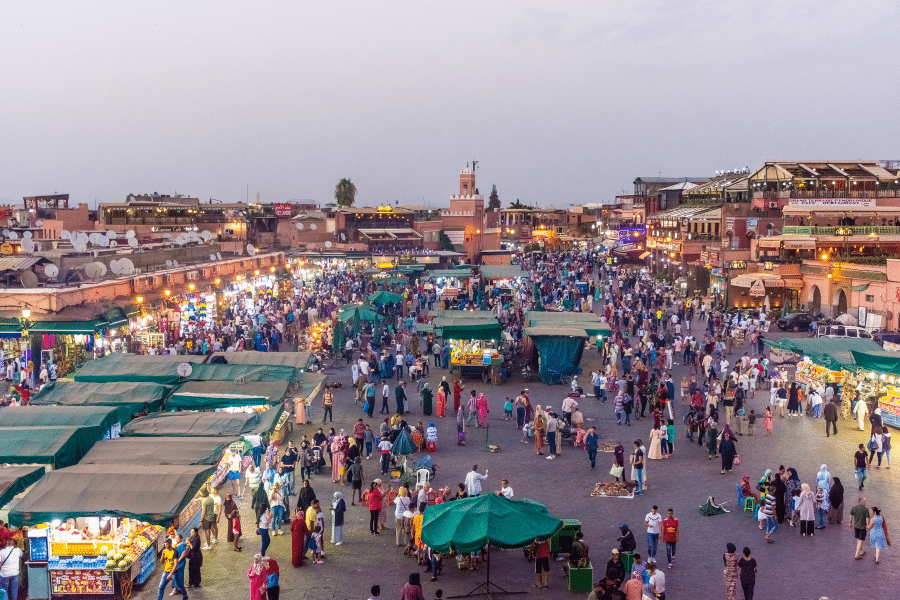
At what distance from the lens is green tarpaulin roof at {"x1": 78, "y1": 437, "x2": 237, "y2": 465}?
13.3 meters

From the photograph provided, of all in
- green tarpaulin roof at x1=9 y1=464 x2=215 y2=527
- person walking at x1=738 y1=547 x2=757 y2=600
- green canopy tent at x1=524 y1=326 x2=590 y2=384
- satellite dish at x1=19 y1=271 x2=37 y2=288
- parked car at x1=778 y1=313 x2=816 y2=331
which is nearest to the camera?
person walking at x1=738 y1=547 x2=757 y2=600

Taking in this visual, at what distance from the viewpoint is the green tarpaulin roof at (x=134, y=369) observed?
1947 centimetres

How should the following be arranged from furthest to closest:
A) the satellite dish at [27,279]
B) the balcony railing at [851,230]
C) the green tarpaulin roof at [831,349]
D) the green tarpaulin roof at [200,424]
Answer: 1. the balcony railing at [851,230]
2. the satellite dish at [27,279]
3. the green tarpaulin roof at [831,349]
4. the green tarpaulin roof at [200,424]

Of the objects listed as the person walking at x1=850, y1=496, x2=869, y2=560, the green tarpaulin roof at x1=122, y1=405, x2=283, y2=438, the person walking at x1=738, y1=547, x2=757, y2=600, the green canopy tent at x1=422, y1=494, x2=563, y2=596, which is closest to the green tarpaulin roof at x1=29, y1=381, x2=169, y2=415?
the green tarpaulin roof at x1=122, y1=405, x2=283, y2=438

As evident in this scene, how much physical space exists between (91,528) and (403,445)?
6.56m

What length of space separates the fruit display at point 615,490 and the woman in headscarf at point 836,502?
325cm

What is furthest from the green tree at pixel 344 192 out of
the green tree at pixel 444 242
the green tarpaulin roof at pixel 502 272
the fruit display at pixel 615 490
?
the fruit display at pixel 615 490

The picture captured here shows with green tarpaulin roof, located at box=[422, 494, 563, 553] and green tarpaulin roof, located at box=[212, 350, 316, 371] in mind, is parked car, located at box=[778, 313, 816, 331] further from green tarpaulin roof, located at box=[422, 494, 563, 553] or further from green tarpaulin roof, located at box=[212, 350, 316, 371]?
green tarpaulin roof, located at box=[422, 494, 563, 553]

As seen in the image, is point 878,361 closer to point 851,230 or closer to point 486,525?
point 486,525

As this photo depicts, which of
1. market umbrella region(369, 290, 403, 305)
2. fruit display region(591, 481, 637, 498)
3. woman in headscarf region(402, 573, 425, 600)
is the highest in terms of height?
market umbrella region(369, 290, 403, 305)

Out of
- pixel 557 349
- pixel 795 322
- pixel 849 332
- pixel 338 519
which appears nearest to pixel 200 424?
pixel 338 519

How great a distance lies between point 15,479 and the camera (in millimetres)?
12258

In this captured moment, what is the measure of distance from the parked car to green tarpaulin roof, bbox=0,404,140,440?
2883 centimetres

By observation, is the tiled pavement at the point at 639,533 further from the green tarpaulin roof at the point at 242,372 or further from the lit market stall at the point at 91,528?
the green tarpaulin roof at the point at 242,372
